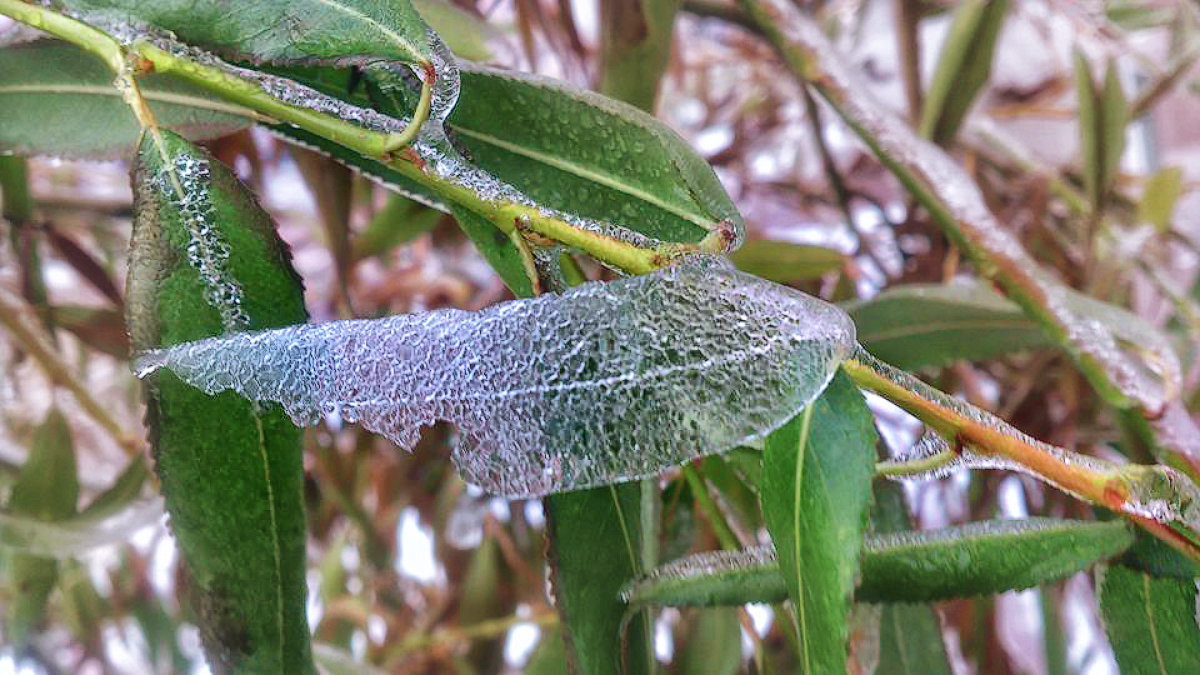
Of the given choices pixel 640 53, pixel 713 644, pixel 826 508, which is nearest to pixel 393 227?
pixel 640 53

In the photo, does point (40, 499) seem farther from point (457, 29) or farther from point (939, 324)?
point (939, 324)

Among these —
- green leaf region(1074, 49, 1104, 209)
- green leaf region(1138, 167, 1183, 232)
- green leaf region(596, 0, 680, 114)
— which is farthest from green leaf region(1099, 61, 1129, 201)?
green leaf region(596, 0, 680, 114)

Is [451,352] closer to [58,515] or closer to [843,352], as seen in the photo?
[843,352]

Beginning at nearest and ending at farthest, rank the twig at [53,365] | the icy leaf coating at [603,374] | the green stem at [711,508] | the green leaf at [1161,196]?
1. the icy leaf coating at [603,374]
2. the green stem at [711,508]
3. the twig at [53,365]
4. the green leaf at [1161,196]

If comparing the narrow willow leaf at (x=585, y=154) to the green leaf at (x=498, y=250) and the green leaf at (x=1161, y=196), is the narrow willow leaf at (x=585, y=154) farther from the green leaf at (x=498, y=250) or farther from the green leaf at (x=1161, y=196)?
the green leaf at (x=1161, y=196)

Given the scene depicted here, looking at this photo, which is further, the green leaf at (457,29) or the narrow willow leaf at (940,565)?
the green leaf at (457,29)

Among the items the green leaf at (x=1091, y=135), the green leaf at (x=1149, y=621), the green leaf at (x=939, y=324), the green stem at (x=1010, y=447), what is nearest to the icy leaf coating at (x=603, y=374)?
the green stem at (x=1010, y=447)

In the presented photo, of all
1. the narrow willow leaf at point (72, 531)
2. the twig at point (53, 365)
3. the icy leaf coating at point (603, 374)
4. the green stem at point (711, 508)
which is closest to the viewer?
the icy leaf coating at point (603, 374)

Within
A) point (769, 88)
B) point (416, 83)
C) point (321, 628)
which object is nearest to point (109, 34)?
point (416, 83)
